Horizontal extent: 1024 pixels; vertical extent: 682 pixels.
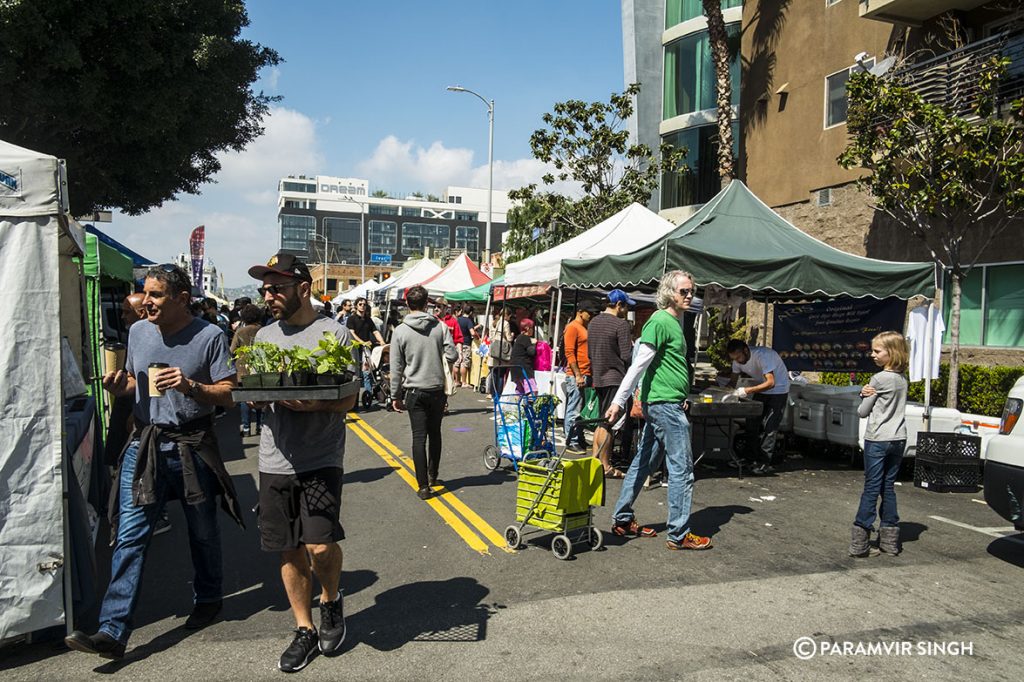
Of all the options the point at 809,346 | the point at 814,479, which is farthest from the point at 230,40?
the point at 814,479

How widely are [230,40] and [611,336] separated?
11622 mm

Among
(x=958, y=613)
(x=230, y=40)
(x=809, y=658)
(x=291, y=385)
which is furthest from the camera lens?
(x=230, y=40)

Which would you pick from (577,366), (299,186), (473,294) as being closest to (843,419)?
(577,366)

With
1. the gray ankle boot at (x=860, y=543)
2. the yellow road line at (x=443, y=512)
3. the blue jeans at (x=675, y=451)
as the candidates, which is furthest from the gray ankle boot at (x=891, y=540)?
the yellow road line at (x=443, y=512)

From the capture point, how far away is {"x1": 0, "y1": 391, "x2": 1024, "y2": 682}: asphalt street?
3.88m

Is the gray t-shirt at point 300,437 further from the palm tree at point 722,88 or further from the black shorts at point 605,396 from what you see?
the palm tree at point 722,88

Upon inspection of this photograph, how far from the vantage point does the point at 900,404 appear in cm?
564

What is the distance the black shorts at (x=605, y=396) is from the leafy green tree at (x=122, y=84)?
9975 millimetres

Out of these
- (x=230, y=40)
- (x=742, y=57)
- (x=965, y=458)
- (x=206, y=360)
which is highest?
(x=742, y=57)

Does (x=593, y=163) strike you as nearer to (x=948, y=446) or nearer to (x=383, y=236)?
(x=948, y=446)

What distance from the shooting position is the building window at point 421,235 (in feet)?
500

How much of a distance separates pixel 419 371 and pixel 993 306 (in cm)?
1193

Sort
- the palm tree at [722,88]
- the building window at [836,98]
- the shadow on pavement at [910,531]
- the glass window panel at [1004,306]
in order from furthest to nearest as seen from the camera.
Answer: the palm tree at [722,88] < the building window at [836,98] < the glass window panel at [1004,306] < the shadow on pavement at [910,531]

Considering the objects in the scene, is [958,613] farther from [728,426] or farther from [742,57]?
[742,57]
